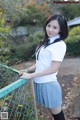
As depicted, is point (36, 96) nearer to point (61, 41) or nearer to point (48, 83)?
point (48, 83)

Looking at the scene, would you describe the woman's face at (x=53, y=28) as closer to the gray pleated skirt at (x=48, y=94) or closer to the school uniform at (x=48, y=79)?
the school uniform at (x=48, y=79)

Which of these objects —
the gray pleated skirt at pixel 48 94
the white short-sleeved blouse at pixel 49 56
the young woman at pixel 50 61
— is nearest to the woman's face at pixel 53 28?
the young woman at pixel 50 61

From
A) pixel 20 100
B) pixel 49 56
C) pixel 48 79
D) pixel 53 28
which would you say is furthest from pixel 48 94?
pixel 53 28

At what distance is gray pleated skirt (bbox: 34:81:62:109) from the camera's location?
109 inches

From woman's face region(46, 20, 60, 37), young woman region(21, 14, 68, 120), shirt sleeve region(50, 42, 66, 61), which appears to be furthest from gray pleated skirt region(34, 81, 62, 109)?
woman's face region(46, 20, 60, 37)

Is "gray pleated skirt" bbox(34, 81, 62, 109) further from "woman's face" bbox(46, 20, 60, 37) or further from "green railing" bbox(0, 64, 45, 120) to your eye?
"woman's face" bbox(46, 20, 60, 37)

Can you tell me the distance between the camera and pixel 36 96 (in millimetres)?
2840

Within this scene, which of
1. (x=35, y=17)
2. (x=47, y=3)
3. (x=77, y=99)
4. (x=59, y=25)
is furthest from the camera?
(x=47, y=3)

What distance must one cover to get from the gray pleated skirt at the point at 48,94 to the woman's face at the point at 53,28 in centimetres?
46

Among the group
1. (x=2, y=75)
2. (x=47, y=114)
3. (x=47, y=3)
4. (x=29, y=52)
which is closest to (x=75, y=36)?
(x=29, y=52)

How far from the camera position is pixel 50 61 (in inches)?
105

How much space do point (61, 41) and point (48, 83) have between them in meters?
0.41

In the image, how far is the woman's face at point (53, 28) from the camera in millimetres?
2695

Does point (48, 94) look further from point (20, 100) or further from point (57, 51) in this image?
point (57, 51)
